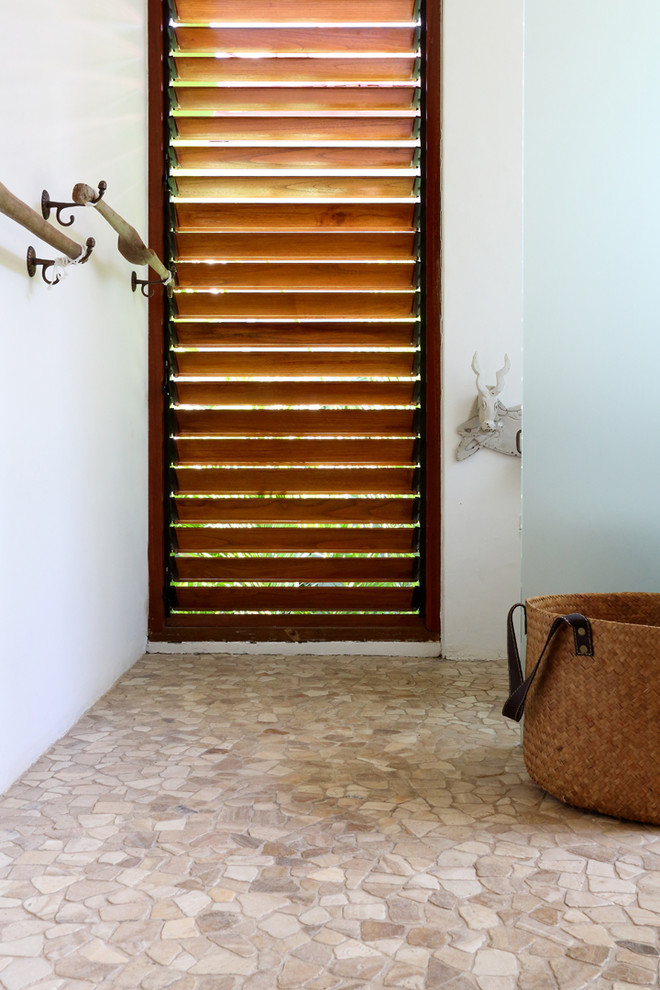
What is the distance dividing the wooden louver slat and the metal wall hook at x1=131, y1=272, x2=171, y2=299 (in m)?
0.11

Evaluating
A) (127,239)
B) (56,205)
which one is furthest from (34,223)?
(127,239)

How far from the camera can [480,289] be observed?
129 inches

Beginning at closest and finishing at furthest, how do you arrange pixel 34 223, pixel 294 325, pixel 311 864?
pixel 311 864, pixel 34 223, pixel 294 325

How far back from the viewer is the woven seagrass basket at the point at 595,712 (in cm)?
167

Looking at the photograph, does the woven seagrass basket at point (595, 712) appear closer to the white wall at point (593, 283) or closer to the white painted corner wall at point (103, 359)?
the white wall at point (593, 283)

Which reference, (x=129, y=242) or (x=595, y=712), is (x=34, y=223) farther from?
(x=595, y=712)

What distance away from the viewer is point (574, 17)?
2.01 m

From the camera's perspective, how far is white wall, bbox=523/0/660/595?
6.61ft

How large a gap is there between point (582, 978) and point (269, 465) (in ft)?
7.74

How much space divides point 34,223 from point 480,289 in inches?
70.7

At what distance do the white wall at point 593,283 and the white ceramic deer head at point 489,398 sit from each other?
1.14m

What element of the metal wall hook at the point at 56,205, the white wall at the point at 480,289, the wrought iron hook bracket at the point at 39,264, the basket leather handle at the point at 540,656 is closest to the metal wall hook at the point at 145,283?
the metal wall hook at the point at 56,205

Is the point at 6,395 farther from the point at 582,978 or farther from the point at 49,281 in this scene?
the point at 582,978

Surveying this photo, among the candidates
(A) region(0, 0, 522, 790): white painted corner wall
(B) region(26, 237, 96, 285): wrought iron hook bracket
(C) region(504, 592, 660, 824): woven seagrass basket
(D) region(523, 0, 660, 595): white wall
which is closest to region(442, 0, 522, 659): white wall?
(A) region(0, 0, 522, 790): white painted corner wall
